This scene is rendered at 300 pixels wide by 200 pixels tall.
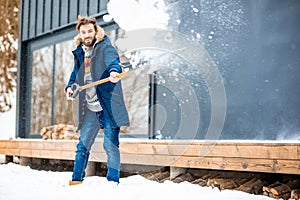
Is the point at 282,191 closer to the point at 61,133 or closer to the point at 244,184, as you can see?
the point at 244,184

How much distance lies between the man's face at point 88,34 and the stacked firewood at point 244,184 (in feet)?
3.98

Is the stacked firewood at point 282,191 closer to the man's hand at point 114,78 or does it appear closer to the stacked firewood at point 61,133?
the man's hand at point 114,78

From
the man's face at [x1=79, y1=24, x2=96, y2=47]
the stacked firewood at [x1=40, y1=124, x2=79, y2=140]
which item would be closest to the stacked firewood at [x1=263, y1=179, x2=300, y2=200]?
the man's face at [x1=79, y1=24, x2=96, y2=47]

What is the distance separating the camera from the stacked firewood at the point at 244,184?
8.91 ft

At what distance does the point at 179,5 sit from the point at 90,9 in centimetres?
153

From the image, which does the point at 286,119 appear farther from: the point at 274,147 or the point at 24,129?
the point at 24,129

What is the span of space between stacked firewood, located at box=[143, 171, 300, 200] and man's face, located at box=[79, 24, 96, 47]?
1214 millimetres

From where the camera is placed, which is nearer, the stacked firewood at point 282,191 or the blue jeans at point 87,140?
the stacked firewood at point 282,191

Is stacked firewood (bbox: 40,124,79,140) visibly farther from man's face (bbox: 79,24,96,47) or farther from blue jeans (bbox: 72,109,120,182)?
man's face (bbox: 79,24,96,47)

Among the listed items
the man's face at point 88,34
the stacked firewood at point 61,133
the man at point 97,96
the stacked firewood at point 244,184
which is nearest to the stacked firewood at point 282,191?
the stacked firewood at point 244,184

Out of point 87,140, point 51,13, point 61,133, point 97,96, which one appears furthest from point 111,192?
point 51,13

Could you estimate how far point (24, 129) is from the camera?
649cm

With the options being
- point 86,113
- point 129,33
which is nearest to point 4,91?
point 129,33

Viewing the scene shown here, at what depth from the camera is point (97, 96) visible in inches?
111
